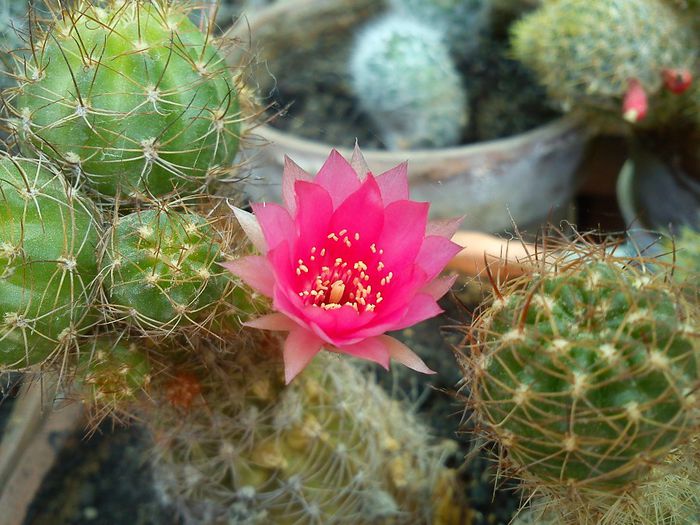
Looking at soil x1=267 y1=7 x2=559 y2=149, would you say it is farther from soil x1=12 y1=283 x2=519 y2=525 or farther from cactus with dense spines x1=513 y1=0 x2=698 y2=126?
soil x1=12 y1=283 x2=519 y2=525

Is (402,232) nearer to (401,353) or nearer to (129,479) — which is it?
(401,353)

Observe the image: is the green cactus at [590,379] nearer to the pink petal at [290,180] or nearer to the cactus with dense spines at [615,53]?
the pink petal at [290,180]

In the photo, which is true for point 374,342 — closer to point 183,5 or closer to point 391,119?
point 183,5

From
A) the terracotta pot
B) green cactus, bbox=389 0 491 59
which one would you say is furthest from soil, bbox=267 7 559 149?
the terracotta pot

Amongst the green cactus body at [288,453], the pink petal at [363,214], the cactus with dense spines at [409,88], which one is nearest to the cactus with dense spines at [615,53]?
the cactus with dense spines at [409,88]

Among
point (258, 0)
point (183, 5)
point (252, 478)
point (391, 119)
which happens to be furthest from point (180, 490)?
point (258, 0)

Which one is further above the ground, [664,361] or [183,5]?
[183,5]

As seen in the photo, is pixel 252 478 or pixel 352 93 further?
pixel 352 93

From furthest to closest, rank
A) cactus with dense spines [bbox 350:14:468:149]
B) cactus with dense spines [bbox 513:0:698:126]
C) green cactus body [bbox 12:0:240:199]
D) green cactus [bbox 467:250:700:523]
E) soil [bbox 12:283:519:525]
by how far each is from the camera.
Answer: cactus with dense spines [bbox 350:14:468:149] → cactus with dense spines [bbox 513:0:698:126] → soil [bbox 12:283:519:525] → green cactus body [bbox 12:0:240:199] → green cactus [bbox 467:250:700:523]
